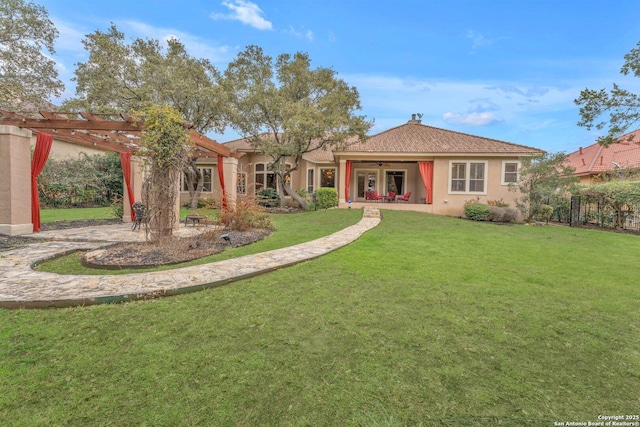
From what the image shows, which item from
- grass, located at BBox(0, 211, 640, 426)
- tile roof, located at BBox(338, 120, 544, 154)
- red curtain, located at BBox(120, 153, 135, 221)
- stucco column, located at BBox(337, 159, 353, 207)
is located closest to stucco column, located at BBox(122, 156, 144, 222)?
red curtain, located at BBox(120, 153, 135, 221)

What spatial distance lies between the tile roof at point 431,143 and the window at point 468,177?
2.44 feet

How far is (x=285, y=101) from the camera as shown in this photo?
49.8ft

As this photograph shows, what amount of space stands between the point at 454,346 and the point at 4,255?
8.10m

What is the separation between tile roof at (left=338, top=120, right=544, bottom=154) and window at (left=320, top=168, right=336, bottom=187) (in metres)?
2.82

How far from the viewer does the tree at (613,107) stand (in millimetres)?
4941

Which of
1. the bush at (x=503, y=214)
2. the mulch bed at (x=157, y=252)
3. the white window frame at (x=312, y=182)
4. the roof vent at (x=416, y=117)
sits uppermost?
the roof vent at (x=416, y=117)

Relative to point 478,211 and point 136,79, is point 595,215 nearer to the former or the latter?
point 478,211

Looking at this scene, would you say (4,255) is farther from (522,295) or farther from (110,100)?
(110,100)

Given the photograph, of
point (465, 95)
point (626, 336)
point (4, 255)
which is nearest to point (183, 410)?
point (626, 336)

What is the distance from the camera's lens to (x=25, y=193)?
8039 millimetres

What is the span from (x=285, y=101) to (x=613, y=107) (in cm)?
1287

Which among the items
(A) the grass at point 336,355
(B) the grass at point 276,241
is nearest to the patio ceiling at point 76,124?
(B) the grass at point 276,241

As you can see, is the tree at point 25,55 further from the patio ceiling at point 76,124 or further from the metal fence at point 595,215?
the metal fence at point 595,215

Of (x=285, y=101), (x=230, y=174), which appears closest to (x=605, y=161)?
(x=285, y=101)
